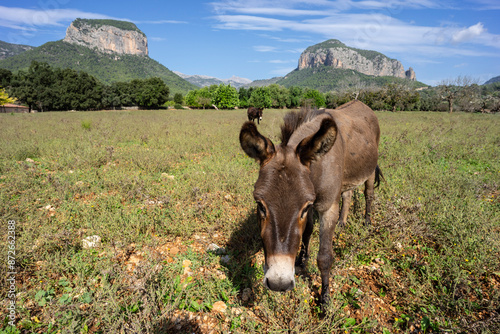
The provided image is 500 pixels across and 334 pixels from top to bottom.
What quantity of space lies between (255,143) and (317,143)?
0.59 m

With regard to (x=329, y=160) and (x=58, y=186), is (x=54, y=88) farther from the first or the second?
(x=329, y=160)

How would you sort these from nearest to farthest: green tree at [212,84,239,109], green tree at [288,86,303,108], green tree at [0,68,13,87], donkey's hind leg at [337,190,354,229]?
donkey's hind leg at [337,190,354,229] → green tree at [0,68,13,87] → green tree at [212,84,239,109] → green tree at [288,86,303,108]

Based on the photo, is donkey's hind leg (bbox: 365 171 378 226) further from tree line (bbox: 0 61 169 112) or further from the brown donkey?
tree line (bbox: 0 61 169 112)

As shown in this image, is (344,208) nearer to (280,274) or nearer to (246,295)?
(246,295)

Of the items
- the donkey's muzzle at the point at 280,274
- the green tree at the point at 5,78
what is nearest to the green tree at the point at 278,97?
the green tree at the point at 5,78

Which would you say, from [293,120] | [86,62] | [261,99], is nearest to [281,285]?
[293,120]

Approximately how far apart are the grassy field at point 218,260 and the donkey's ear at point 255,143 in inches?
38.4

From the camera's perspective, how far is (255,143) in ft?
7.07

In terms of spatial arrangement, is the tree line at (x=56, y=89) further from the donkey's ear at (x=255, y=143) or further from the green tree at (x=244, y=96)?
the donkey's ear at (x=255, y=143)

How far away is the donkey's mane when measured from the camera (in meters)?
2.52

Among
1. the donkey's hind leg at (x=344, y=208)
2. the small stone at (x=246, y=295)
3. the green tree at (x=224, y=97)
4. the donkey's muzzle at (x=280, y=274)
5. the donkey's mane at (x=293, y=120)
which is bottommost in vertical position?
the small stone at (x=246, y=295)

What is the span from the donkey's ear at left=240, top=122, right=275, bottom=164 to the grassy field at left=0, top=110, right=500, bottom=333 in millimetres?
974

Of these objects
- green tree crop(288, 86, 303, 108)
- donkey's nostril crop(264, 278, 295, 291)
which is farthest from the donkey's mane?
green tree crop(288, 86, 303, 108)

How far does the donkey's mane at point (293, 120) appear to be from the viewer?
8.28ft
